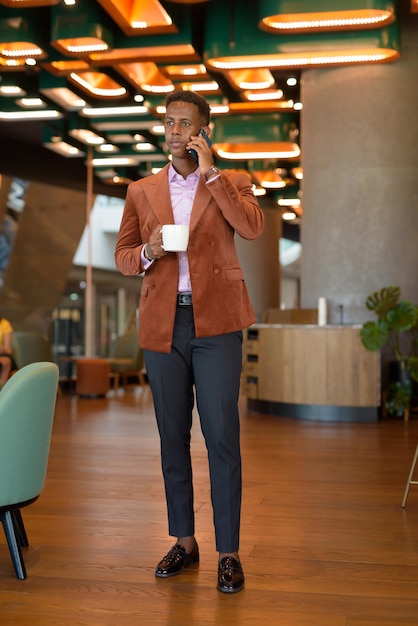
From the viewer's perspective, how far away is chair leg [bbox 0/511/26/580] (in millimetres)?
3041

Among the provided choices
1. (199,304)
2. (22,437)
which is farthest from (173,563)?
(199,304)

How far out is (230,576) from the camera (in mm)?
2930

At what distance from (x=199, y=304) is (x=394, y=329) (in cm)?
545

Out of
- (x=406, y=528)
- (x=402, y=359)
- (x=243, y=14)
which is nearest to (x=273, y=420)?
(x=402, y=359)

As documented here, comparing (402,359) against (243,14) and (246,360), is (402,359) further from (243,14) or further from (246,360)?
(243,14)

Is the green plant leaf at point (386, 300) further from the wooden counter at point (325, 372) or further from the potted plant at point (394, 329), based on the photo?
the wooden counter at point (325, 372)

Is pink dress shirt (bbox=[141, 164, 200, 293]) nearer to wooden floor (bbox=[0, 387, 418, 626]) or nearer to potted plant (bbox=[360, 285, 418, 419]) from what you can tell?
wooden floor (bbox=[0, 387, 418, 626])

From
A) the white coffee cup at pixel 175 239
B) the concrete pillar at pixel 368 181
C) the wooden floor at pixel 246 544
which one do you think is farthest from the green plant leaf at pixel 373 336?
the white coffee cup at pixel 175 239

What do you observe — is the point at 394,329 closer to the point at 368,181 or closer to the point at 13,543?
the point at 368,181

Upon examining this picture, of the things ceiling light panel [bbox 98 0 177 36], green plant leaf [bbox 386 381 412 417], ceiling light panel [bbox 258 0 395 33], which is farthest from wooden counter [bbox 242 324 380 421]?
ceiling light panel [bbox 98 0 177 36]

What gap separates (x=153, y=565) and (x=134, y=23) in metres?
5.90

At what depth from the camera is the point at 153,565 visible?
3.26 m

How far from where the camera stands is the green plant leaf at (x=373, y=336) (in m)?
7.86

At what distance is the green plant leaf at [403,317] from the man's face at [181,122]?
17.9 feet
